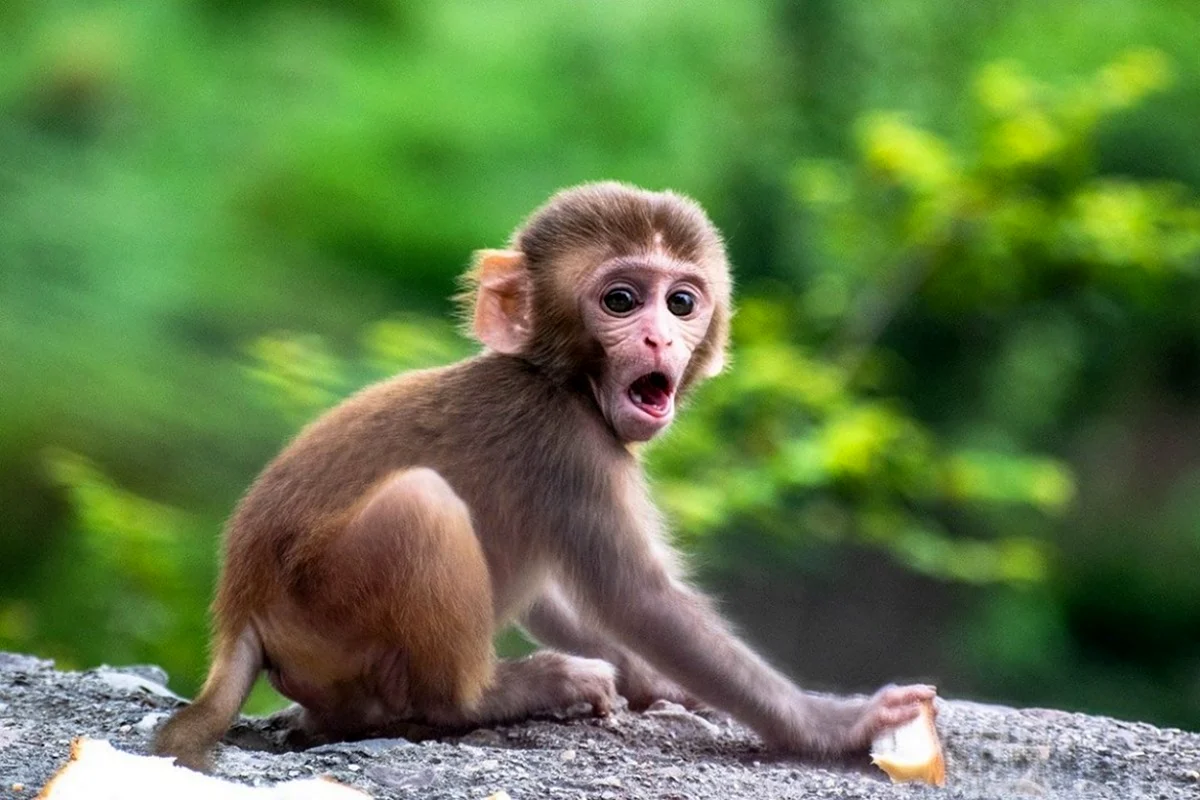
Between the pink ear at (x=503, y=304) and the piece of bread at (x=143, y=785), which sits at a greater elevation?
the pink ear at (x=503, y=304)

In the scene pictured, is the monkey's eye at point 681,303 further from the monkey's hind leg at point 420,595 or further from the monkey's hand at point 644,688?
the monkey's hand at point 644,688

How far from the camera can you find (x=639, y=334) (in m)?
5.30

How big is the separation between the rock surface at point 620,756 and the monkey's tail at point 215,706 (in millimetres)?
88

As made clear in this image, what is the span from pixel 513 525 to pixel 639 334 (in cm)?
69

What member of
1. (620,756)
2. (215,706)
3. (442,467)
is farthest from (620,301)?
(215,706)

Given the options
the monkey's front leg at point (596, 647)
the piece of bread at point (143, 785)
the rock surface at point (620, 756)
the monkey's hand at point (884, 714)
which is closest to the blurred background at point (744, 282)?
the monkey's front leg at point (596, 647)

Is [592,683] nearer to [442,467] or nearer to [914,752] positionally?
[442,467]

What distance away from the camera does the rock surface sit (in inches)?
170

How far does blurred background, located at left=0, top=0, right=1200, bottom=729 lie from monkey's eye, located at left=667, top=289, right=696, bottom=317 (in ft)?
7.96

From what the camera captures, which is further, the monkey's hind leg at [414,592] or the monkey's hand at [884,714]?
the monkey's hand at [884,714]

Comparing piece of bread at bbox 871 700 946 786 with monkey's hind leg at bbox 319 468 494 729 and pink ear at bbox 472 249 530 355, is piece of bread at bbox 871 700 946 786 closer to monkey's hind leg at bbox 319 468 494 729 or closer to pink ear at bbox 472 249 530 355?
monkey's hind leg at bbox 319 468 494 729

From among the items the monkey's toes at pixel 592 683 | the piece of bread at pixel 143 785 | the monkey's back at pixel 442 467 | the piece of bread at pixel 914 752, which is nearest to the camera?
the piece of bread at pixel 143 785

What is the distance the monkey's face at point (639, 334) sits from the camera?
208 inches

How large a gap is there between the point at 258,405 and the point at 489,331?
4.40m
